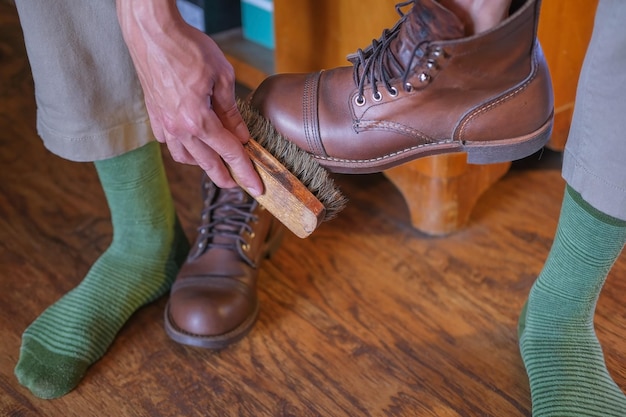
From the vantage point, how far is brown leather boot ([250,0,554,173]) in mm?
625

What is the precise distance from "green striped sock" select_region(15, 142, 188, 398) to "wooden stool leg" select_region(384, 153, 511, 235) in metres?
0.37

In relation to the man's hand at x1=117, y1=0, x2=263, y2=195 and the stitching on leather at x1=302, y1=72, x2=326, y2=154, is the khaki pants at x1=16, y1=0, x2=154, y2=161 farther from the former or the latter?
the stitching on leather at x1=302, y1=72, x2=326, y2=154

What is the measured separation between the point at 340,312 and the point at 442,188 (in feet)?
0.84

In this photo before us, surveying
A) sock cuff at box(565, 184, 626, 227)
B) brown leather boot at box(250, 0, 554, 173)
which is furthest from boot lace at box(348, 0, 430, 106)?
sock cuff at box(565, 184, 626, 227)

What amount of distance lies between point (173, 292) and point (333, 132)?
374 mm

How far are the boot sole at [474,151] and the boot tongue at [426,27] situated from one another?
9 cm

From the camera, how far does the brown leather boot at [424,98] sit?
0.63 meters

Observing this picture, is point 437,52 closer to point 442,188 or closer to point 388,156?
point 388,156

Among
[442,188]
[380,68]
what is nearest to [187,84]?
[380,68]

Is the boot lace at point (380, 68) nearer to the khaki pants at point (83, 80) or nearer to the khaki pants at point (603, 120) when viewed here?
the khaki pants at point (603, 120)

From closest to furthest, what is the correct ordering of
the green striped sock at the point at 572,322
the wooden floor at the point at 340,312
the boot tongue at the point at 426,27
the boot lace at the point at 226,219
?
the boot tongue at the point at 426,27, the green striped sock at the point at 572,322, the wooden floor at the point at 340,312, the boot lace at the point at 226,219

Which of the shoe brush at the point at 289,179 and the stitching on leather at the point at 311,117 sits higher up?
the stitching on leather at the point at 311,117

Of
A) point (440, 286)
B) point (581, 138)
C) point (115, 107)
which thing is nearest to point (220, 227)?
point (115, 107)

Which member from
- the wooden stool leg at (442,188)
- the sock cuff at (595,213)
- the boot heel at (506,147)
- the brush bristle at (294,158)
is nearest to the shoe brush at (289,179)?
the brush bristle at (294,158)
